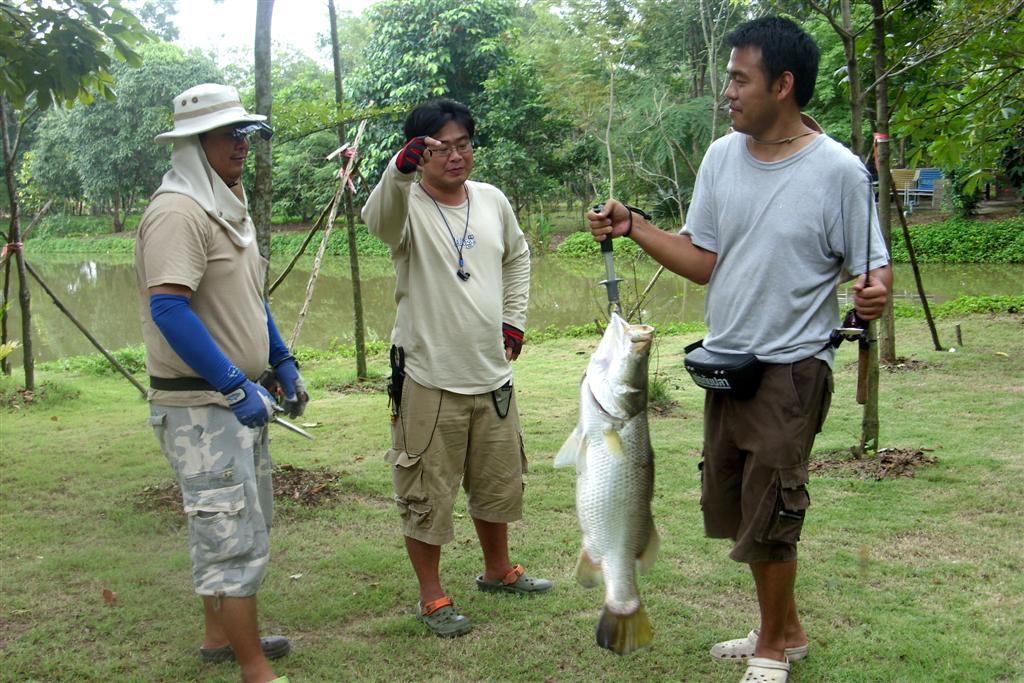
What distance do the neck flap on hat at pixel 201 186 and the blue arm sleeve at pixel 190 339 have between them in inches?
13.2

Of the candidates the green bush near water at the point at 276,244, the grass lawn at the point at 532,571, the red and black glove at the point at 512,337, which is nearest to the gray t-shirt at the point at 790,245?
the red and black glove at the point at 512,337

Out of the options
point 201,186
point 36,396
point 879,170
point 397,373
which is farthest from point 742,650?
point 36,396

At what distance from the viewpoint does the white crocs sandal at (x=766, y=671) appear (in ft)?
10.3

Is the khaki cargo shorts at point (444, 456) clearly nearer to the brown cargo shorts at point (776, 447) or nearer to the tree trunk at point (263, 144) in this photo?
the brown cargo shorts at point (776, 447)

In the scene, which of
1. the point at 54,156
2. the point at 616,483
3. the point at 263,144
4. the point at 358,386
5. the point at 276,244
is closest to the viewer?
the point at 616,483

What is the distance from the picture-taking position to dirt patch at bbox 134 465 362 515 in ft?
17.6

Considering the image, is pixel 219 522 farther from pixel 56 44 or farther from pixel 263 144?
pixel 56 44

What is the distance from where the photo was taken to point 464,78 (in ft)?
85.5

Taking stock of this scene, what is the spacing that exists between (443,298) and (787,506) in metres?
1.54

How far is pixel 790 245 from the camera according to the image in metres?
2.96

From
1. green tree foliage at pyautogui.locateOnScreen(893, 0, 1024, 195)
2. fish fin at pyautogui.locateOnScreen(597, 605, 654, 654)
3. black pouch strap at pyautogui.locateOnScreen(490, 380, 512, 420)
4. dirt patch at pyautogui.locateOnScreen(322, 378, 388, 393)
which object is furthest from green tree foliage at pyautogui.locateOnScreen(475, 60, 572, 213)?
fish fin at pyautogui.locateOnScreen(597, 605, 654, 654)

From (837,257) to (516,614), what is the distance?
195cm

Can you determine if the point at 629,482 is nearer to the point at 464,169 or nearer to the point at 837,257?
the point at 837,257

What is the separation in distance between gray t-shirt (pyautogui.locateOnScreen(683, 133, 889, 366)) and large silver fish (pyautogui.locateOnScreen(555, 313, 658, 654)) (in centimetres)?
46
